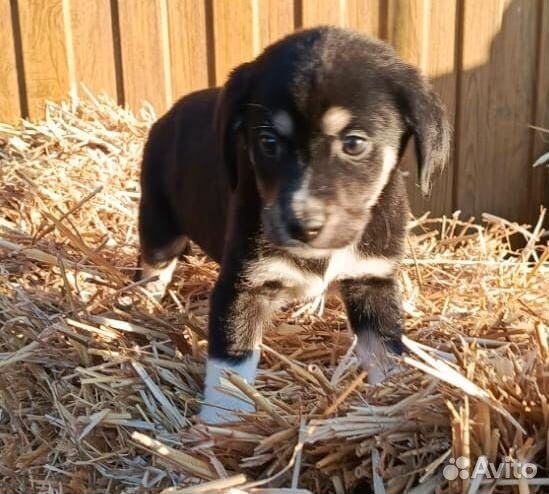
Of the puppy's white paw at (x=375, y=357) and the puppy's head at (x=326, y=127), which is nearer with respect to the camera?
the puppy's head at (x=326, y=127)

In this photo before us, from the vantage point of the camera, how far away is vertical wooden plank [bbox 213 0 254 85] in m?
4.40

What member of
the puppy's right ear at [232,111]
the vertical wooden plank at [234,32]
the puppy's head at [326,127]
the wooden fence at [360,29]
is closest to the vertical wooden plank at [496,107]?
the wooden fence at [360,29]

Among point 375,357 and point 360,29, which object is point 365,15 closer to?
point 360,29

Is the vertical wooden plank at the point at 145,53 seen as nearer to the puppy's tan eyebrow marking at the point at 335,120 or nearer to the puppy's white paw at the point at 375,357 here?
the puppy's white paw at the point at 375,357

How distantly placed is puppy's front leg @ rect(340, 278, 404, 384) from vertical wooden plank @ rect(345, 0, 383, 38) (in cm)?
188

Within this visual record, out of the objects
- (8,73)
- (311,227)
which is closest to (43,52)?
(8,73)

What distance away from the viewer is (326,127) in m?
2.42

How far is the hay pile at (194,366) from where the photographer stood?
6.54 feet

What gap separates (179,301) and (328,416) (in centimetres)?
145

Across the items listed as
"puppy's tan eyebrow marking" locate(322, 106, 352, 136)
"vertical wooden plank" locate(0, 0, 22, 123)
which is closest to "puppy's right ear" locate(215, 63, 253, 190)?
"puppy's tan eyebrow marking" locate(322, 106, 352, 136)

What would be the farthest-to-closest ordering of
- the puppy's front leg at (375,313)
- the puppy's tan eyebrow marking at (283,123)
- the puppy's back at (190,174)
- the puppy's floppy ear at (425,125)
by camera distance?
1. the puppy's back at (190,174)
2. the puppy's front leg at (375,313)
3. the puppy's floppy ear at (425,125)
4. the puppy's tan eyebrow marking at (283,123)

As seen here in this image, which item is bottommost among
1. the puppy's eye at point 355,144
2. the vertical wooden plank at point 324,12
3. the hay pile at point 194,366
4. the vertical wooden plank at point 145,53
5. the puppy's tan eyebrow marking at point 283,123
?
the hay pile at point 194,366

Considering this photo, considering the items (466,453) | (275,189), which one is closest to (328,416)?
(466,453)

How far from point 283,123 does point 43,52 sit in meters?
2.42
